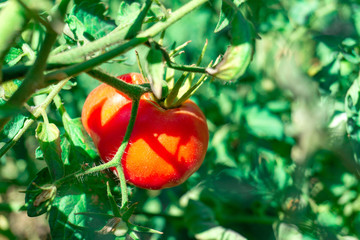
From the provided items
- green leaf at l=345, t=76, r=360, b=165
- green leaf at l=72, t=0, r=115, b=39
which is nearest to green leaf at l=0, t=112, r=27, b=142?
green leaf at l=72, t=0, r=115, b=39

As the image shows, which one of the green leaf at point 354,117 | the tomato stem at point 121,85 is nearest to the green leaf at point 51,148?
the tomato stem at point 121,85

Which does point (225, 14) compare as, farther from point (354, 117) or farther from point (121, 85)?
point (354, 117)

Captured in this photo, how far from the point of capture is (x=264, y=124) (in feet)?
4.99

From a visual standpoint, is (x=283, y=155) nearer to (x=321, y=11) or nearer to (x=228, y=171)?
(x=228, y=171)

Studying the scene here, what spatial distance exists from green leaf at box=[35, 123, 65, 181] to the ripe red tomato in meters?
0.09

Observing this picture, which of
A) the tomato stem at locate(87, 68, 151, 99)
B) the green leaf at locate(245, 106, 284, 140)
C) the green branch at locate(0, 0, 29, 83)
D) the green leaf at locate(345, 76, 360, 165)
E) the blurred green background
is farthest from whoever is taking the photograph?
the green leaf at locate(245, 106, 284, 140)

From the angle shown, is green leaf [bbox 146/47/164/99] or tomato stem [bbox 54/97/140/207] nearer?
green leaf [bbox 146/47/164/99]

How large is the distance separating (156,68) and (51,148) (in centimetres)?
30

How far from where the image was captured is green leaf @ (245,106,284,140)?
1509mm

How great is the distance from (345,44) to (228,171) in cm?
50

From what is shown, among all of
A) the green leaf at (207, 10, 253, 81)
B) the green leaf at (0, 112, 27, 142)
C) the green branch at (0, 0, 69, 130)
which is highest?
the green branch at (0, 0, 69, 130)

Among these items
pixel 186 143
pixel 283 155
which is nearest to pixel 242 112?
pixel 283 155

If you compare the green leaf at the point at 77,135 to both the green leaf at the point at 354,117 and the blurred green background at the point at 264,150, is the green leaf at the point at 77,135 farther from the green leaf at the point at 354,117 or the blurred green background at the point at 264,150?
the green leaf at the point at 354,117

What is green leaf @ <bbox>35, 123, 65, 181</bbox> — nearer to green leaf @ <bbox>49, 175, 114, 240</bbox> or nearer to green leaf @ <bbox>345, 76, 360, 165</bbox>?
green leaf @ <bbox>49, 175, 114, 240</bbox>
